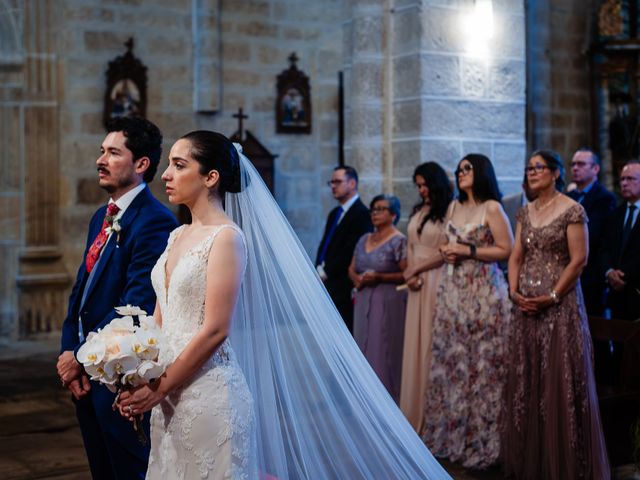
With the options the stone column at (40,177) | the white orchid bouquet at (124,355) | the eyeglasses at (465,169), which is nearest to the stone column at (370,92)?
the eyeglasses at (465,169)

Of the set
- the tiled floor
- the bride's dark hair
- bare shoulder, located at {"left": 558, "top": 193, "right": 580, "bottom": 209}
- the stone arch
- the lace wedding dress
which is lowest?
the tiled floor

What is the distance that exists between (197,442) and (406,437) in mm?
919

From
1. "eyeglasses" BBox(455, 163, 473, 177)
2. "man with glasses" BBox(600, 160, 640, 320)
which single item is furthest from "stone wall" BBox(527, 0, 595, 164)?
"eyeglasses" BBox(455, 163, 473, 177)

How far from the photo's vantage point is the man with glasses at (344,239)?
5.98 m

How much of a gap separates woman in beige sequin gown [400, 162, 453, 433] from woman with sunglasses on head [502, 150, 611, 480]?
0.61 m

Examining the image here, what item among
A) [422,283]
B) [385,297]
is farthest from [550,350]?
[385,297]

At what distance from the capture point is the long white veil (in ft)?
10.1

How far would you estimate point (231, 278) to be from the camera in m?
2.69

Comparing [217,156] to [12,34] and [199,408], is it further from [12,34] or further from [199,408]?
[12,34]

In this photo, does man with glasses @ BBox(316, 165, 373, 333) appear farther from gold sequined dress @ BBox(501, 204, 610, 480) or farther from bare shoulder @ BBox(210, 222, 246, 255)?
bare shoulder @ BBox(210, 222, 246, 255)

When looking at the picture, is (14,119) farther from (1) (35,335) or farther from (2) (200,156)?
(2) (200,156)

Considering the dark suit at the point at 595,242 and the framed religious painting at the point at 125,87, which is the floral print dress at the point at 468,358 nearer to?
the dark suit at the point at 595,242

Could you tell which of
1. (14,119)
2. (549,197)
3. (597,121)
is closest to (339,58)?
(597,121)

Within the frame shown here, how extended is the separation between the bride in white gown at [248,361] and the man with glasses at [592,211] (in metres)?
2.87
